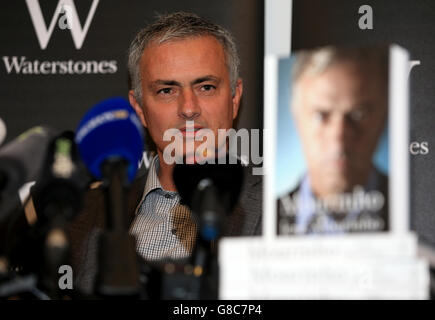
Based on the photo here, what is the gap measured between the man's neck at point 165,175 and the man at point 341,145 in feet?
5.53

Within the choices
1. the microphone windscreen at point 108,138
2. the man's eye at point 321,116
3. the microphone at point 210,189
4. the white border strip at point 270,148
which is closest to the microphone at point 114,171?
the microphone windscreen at point 108,138

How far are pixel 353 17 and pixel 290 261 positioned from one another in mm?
1730

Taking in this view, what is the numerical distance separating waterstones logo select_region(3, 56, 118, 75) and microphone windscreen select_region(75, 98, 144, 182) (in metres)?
1.45

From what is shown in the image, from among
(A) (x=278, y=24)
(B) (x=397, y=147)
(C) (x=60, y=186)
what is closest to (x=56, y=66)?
(A) (x=278, y=24)

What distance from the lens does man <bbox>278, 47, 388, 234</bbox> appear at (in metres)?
1.14

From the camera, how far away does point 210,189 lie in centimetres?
128

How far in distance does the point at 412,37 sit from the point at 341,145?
1.67 metres

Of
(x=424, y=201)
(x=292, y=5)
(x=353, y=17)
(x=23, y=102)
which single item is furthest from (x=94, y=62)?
(x=424, y=201)

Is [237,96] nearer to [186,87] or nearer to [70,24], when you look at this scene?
[186,87]

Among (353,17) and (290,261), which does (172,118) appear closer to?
(353,17)

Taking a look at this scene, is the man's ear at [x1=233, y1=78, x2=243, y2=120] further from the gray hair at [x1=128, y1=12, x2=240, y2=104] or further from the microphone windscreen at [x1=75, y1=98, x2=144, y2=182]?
the microphone windscreen at [x1=75, y1=98, x2=144, y2=182]

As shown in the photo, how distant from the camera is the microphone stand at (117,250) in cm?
122

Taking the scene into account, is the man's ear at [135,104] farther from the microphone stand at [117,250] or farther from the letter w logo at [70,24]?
the microphone stand at [117,250]

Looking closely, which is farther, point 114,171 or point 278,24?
point 278,24
